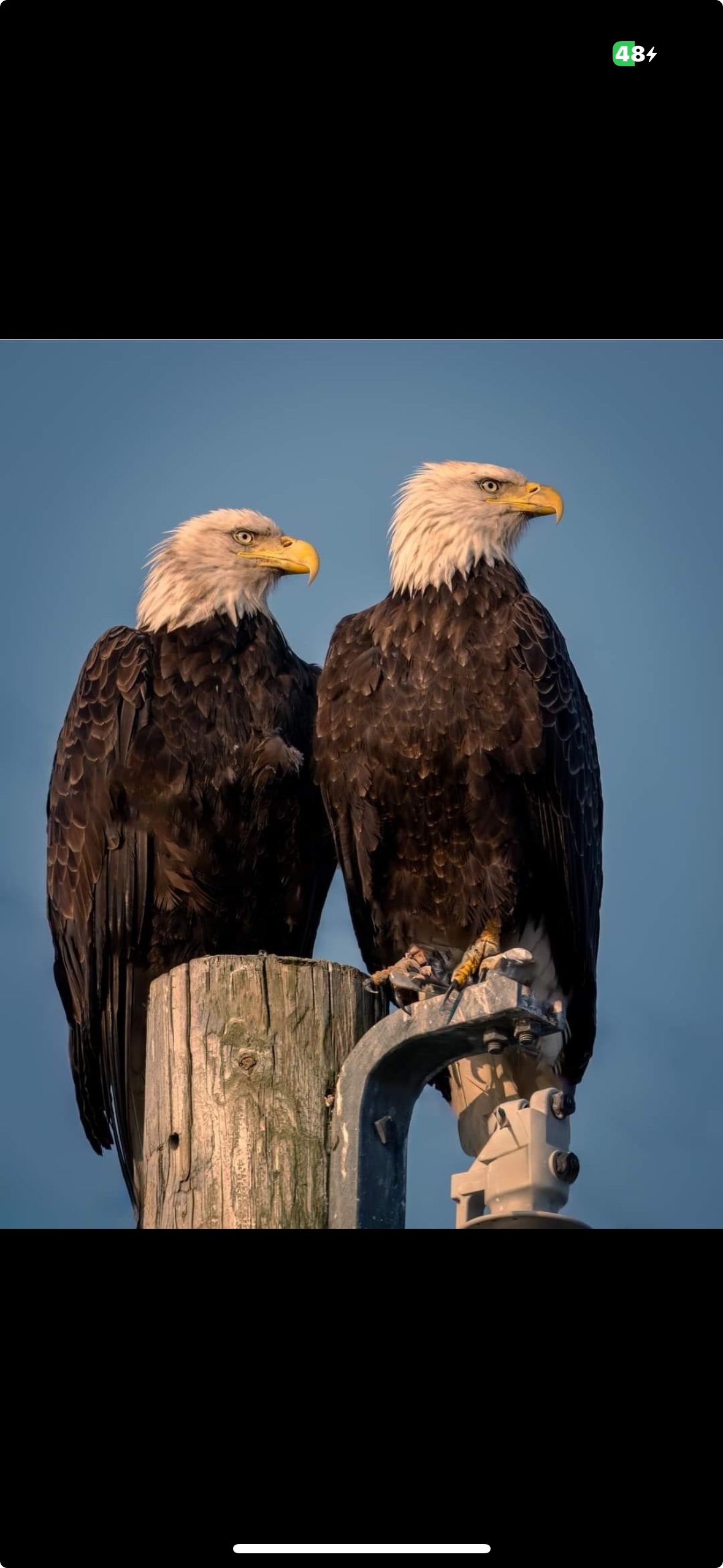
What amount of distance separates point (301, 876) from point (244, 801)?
1.20 ft

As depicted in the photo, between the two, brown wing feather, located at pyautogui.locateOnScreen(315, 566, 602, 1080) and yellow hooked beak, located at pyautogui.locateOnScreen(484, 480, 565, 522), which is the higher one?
yellow hooked beak, located at pyautogui.locateOnScreen(484, 480, 565, 522)

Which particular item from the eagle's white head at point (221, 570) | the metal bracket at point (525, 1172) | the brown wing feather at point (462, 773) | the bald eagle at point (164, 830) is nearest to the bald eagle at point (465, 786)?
the brown wing feather at point (462, 773)

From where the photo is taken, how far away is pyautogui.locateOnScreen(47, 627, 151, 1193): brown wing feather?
21.9 ft

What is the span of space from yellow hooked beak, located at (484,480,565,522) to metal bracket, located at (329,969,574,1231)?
9.16ft

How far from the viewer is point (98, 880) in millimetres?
6875

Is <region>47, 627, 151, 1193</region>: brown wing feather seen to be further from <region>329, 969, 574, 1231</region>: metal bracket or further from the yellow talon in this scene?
<region>329, 969, 574, 1231</region>: metal bracket

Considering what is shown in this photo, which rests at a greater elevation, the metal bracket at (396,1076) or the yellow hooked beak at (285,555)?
the yellow hooked beak at (285,555)

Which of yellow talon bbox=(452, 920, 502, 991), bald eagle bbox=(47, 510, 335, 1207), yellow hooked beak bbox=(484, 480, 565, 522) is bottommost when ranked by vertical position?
yellow talon bbox=(452, 920, 502, 991)

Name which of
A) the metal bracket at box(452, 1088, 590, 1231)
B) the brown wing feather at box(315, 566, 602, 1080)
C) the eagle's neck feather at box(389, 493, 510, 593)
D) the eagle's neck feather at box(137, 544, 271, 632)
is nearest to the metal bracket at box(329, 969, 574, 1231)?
the metal bracket at box(452, 1088, 590, 1231)

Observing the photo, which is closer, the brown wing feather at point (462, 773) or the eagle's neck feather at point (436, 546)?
the brown wing feather at point (462, 773)

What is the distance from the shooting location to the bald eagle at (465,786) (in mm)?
6531

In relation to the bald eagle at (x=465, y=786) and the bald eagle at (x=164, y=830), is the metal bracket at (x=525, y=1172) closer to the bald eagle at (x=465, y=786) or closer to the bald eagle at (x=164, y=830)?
the bald eagle at (x=465, y=786)
